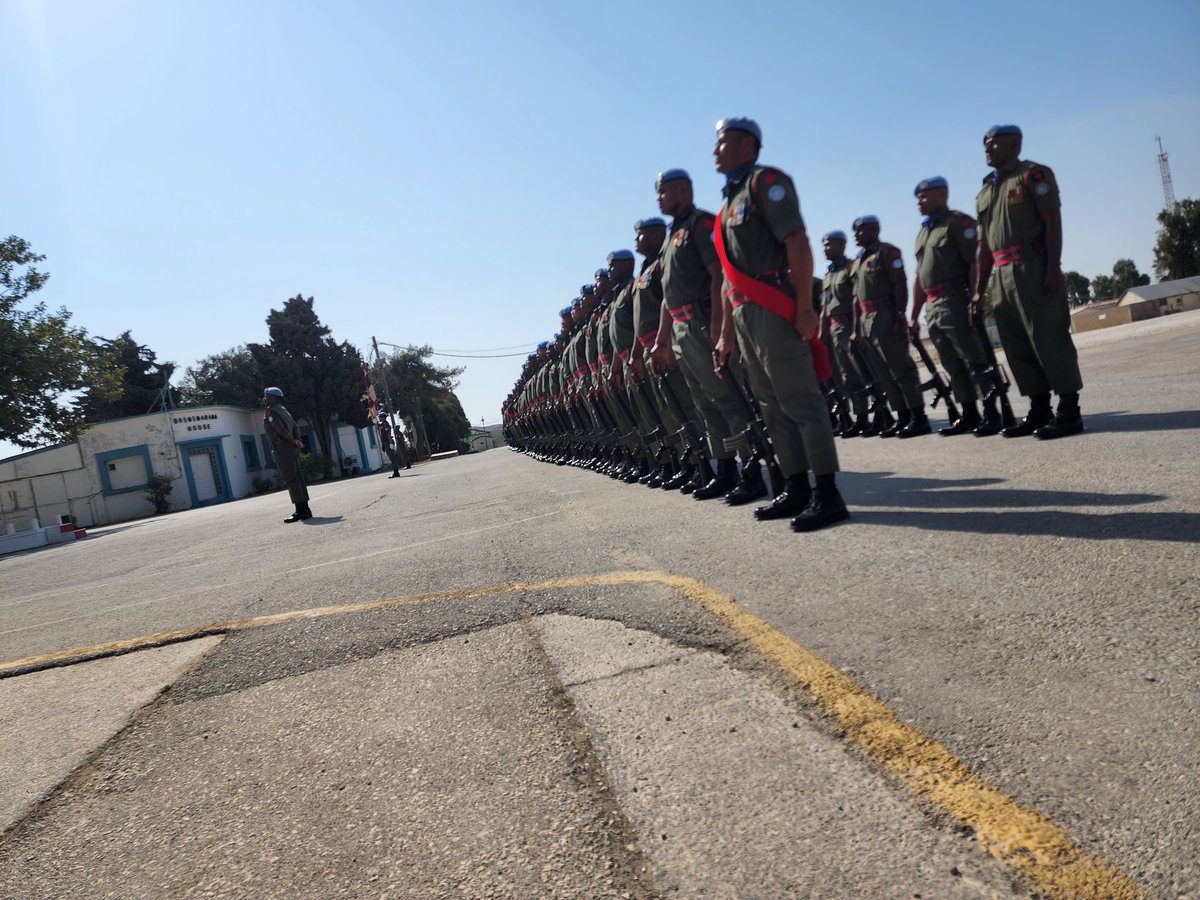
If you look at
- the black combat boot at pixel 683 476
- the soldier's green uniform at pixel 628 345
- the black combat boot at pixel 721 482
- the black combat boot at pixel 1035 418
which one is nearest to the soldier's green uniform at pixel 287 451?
the soldier's green uniform at pixel 628 345

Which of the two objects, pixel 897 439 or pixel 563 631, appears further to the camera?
pixel 897 439

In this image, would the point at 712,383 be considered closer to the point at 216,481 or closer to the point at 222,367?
the point at 216,481

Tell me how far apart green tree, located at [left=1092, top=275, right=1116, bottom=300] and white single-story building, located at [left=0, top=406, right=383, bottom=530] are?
115257 mm

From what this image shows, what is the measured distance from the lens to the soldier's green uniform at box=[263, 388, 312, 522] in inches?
452

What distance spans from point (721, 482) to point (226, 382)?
6463 centimetres

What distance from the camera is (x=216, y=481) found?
44062 millimetres

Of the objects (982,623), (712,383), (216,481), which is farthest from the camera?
(216,481)

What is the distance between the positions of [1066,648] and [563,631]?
1643 mm

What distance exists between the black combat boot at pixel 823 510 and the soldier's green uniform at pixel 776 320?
0.08 metres

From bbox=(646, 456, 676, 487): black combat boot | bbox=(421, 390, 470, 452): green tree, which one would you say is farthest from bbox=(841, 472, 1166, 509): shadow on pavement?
bbox=(421, 390, 470, 452): green tree

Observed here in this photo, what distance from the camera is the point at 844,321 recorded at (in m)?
9.31

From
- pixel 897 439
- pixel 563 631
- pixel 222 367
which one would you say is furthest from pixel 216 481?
pixel 563 631

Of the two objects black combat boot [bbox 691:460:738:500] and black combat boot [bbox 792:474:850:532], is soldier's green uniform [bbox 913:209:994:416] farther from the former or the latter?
black combat boot [bbox 792:474:850:532]

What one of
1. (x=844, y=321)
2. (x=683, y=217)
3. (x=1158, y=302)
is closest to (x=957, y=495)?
(x=683, y=217)
